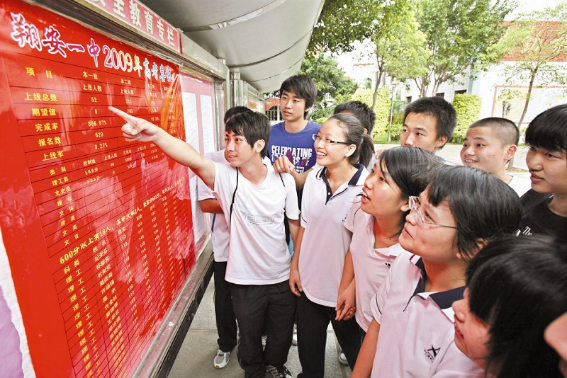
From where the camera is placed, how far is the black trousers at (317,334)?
193 cm

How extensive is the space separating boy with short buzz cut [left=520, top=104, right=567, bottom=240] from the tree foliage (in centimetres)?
418

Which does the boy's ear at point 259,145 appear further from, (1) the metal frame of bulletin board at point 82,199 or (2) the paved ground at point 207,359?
(2) the paved ground at point 207,359

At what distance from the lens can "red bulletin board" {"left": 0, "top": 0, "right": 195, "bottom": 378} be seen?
701 millimetres

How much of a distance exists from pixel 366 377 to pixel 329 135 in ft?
4.14

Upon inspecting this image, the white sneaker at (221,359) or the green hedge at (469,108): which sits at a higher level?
the green hedge at (469,108)

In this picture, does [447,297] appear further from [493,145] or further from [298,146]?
[298,146]

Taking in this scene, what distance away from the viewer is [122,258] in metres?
1.13

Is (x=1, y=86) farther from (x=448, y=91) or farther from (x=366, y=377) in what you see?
(x=448, y=91)

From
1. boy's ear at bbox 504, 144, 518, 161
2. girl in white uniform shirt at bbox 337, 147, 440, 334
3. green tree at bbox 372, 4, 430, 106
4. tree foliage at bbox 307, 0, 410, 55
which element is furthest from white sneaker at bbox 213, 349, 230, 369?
green tree at bbox 372, 4, 430, 106

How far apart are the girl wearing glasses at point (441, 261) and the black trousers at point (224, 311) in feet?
4.49

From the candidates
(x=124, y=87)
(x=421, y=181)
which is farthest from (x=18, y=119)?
(x=421, y=181)

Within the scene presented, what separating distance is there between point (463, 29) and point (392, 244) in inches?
642

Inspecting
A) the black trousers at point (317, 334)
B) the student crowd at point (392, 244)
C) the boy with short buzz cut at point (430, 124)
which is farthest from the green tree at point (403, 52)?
the black trousers at point (317, 334)

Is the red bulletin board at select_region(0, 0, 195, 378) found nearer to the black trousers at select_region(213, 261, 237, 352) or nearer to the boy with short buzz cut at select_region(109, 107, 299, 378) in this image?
the boy with short buzz cut at select_region(109, 107, 299, 378)
